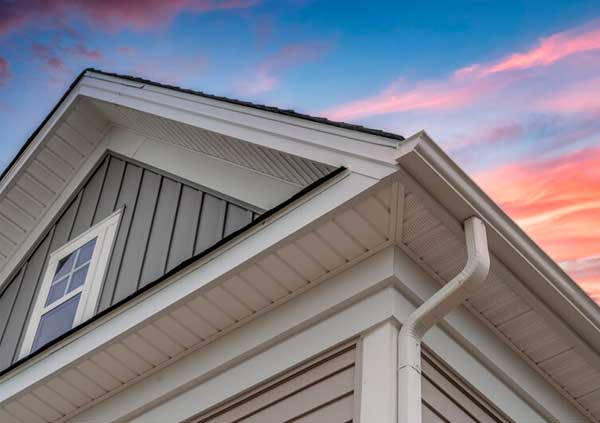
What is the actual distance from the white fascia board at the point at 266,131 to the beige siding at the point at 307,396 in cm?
104

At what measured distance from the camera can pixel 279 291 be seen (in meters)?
5.19

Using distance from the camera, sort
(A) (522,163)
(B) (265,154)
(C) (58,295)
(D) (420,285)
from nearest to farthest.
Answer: (D) (420,285) < (B) (265,154) < (C) (58,295) < (A) (522,163)

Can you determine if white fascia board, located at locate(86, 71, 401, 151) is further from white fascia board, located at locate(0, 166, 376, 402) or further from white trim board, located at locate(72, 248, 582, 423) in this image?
white trim board, located at locate(72, 248, 582, 423)

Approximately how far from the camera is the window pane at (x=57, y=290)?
742 cm

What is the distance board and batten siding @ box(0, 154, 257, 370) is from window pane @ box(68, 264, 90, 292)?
1.28ft

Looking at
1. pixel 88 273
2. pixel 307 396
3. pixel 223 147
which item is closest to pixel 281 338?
pixel 307 396

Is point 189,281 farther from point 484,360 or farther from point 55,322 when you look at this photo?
point 55,322

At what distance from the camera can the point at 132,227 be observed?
23.3 feet

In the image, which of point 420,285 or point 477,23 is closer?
point 420,285

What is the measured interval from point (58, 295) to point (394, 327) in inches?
150

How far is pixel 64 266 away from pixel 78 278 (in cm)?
53

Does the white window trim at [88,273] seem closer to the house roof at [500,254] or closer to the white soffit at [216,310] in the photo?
the white soffit at [216,310]

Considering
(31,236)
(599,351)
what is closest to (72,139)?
(31,236)

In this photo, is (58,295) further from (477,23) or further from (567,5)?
(567,5)
